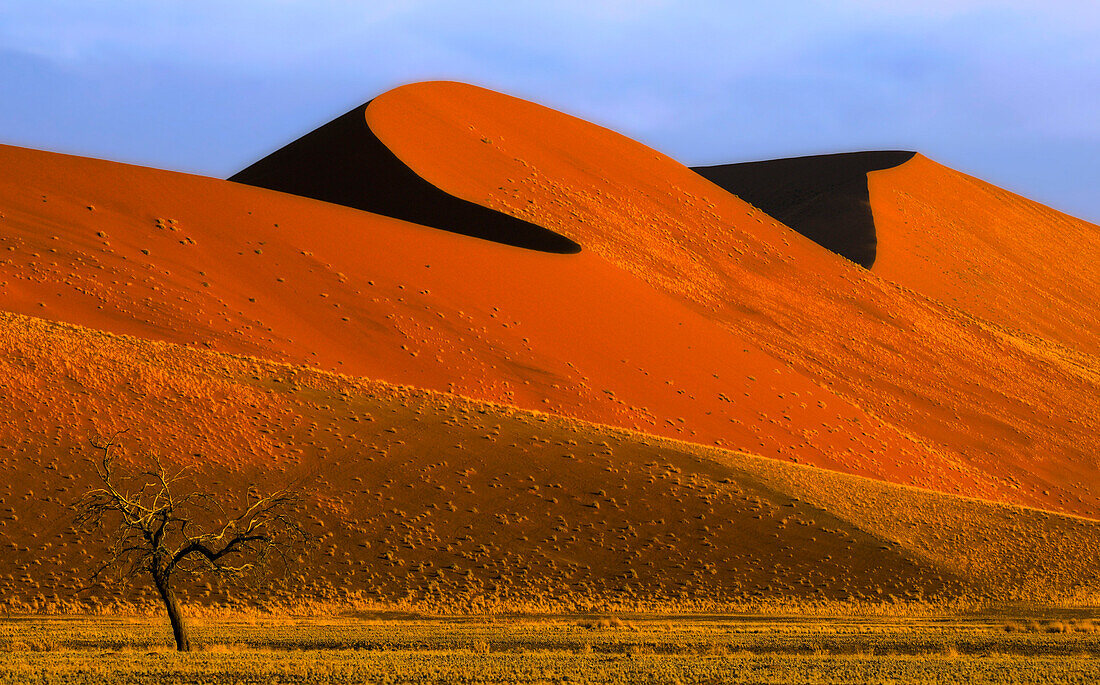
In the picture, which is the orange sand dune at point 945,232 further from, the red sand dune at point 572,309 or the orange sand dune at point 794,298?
the red sand dune at point 572,309

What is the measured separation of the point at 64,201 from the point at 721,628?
3259 centimetres

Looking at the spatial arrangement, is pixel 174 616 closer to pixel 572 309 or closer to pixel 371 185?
pixel 572 309

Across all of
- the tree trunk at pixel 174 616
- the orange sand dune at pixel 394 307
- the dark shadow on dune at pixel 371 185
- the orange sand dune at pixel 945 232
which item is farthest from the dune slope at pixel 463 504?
the orange sand dune at pixel 945 232

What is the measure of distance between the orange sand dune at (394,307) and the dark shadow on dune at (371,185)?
1886mm

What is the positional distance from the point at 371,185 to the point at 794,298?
2082 cm

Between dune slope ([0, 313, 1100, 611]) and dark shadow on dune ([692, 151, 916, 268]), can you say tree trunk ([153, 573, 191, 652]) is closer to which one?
dune slope ([0, 313, 1100, 611])

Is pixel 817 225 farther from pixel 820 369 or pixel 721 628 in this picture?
pixel 721 628

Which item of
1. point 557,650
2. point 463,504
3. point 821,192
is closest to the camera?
point 557,650

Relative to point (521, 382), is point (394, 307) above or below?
above

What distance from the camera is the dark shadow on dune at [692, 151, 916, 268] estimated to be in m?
84.9

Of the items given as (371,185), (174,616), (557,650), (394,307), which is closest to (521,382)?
(394,307)

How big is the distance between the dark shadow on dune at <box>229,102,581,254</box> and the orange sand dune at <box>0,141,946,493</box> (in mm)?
1886

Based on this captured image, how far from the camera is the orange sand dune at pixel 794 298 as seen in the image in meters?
54.0

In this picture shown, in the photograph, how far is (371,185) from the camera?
61688 millimetres
